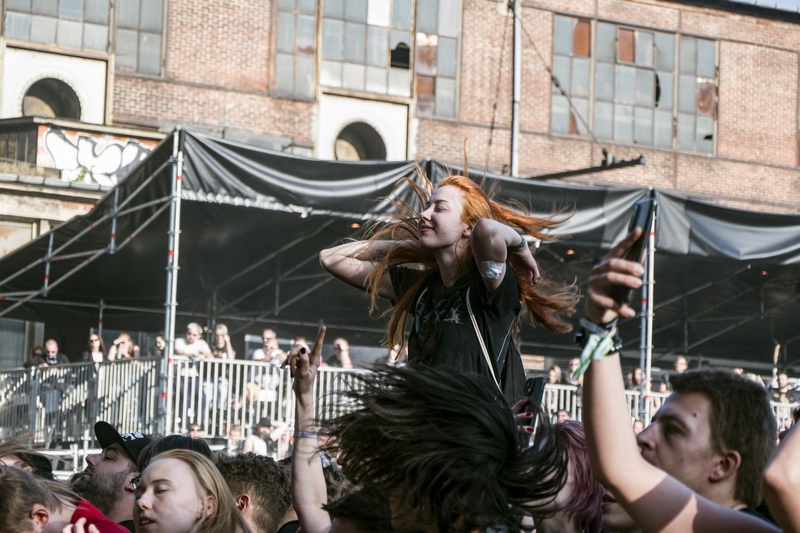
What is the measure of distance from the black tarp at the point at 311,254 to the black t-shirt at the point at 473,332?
5.49 meters

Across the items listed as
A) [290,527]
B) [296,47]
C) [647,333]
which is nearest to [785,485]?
[290,527]

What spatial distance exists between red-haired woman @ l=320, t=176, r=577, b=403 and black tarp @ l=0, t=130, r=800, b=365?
16.9 feet

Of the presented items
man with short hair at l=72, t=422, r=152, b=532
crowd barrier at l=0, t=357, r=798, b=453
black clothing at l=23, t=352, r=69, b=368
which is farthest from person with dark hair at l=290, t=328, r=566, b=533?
black clothing at l=23, t=352, r=69, b=368

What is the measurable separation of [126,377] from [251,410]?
1.40 meters

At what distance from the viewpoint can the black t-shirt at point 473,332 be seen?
444cm

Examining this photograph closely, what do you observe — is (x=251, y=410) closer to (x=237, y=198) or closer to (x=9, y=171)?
(x=237, y=198)

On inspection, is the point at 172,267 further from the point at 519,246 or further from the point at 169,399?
the point at 519,246

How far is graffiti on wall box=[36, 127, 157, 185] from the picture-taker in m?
23.6

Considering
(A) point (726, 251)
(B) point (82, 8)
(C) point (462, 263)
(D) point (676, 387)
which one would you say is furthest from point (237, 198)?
(B) point (82, 8)

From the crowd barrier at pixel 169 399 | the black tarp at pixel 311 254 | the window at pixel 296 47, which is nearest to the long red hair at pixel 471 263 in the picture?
the black tarp at pixel 311 254

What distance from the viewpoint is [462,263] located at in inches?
182

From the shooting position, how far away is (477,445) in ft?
8.09

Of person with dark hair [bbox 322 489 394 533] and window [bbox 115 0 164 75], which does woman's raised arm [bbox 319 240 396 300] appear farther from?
window [bbox 115 0 164 75]

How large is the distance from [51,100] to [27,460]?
21.6 m
